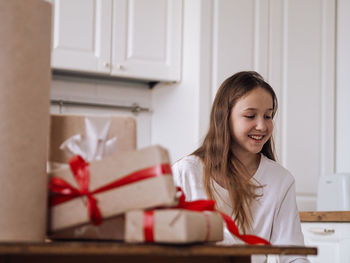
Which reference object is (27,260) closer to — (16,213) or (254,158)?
(16,213)

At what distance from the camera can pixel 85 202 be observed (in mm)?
668

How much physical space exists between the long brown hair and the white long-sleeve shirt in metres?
0.02

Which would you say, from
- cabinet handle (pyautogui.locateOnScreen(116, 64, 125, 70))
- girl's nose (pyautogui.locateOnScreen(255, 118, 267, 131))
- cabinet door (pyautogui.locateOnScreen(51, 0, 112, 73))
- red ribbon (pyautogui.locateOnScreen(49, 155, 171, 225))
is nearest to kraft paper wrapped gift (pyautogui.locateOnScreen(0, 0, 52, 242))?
red ribbon (pyautogui.locateOnScreen(49, 155, 171, 225))

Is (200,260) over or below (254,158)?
below

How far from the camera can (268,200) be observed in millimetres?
1444

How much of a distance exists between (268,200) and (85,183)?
841 millimetres

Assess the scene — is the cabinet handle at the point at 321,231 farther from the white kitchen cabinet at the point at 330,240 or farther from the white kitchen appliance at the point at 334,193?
the white kitchen appliance at the point at 334,193

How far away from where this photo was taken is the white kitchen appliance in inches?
121

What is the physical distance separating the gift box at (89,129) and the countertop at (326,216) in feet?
7.02

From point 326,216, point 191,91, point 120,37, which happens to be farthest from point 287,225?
point 120,37

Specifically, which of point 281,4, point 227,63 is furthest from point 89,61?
point 281,4

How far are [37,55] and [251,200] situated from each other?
84cm

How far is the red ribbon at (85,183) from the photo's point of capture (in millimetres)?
652

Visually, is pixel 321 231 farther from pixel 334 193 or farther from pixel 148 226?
pixel 148 226
